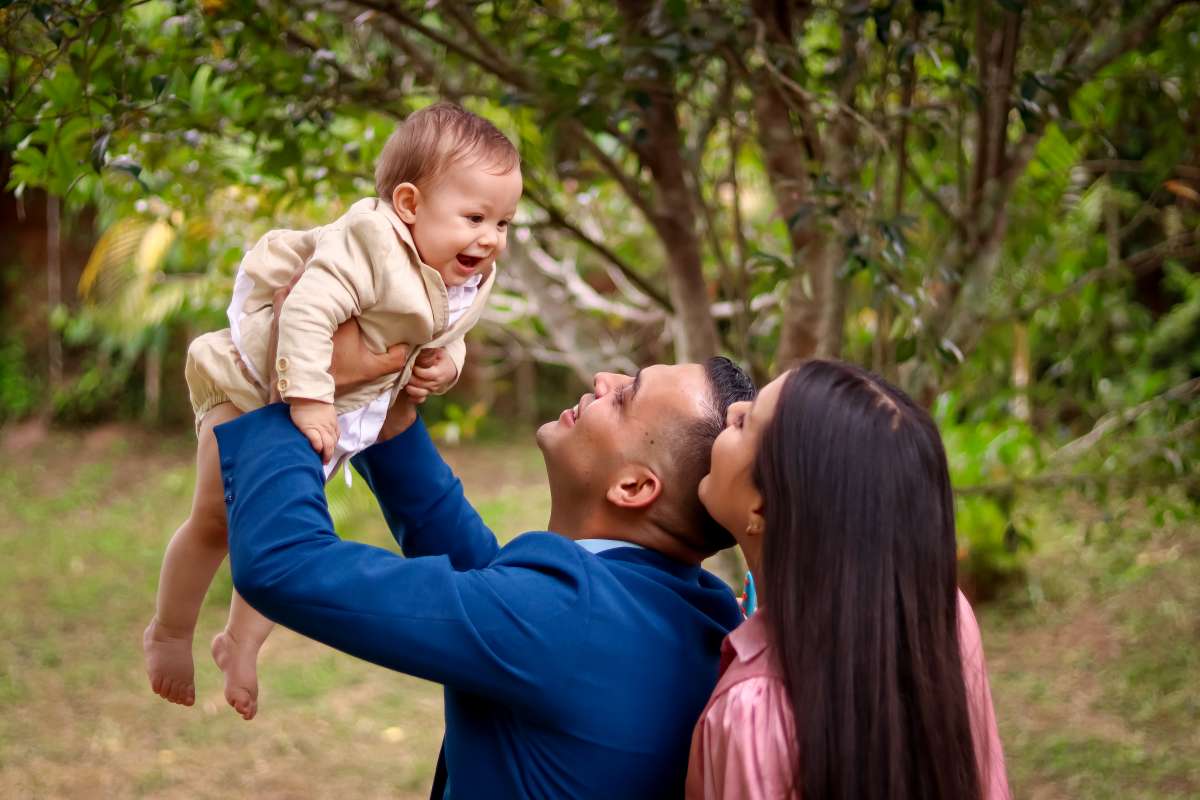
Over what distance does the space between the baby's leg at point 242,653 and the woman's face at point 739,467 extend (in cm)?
79

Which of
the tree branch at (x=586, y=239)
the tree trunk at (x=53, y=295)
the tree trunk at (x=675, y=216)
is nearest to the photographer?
the tree trunk at (x=675, y=216)

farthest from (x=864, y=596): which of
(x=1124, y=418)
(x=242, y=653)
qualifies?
(x=1124, y=418)

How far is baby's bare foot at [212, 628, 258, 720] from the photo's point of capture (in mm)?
1927

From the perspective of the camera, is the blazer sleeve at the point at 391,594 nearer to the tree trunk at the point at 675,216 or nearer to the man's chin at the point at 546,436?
the man's chin at the point at 546,436

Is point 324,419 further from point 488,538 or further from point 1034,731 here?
point 1034,731

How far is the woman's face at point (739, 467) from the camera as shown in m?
1.55

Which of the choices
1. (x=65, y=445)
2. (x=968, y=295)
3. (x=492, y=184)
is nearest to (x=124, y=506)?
(x=65, y=445)

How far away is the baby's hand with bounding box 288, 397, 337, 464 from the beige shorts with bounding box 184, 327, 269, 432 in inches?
5.1

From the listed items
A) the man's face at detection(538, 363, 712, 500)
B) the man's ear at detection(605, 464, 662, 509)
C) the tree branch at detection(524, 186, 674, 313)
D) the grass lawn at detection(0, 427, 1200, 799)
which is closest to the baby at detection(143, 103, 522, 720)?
the man's face at detection(538, 363, 712, 500)

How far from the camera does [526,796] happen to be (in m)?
1.57

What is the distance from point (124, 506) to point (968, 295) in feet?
25.1

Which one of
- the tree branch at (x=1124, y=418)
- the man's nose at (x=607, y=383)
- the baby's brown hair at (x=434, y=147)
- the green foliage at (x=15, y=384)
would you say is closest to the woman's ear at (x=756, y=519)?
the man's nose at (x=607, y=383)

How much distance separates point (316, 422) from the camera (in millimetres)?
1622

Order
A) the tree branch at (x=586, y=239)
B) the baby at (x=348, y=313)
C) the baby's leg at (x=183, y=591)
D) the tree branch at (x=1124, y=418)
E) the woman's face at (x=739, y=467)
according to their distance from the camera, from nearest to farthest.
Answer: the woman's face at (x=739, y=467)
the baby at (x=348, y=313)
the baby's leg at (x=183, y=591)
the tree branch at (x=586, y=239)
the tree branch at (x=1124, y=418)
